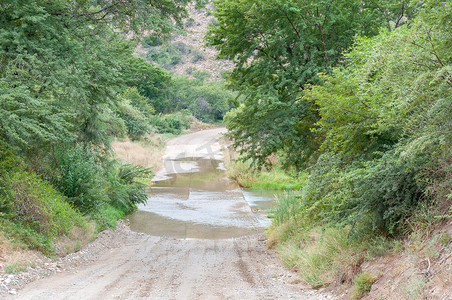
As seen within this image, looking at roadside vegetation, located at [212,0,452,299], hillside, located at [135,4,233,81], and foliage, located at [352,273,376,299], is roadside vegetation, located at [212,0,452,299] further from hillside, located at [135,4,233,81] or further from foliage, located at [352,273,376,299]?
hillside, located at [135,4,233,81]

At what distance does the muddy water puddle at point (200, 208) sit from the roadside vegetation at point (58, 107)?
216 centimetres

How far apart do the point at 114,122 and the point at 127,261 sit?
7.99 metres

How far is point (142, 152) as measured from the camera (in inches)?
1366

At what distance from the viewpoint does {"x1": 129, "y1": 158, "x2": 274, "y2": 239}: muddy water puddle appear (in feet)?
51.9

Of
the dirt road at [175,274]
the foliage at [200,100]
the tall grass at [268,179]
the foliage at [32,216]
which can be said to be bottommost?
the tall grass at [268,179]

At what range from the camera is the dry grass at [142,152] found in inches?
1209

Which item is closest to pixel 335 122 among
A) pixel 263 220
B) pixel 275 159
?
pixel 263 220

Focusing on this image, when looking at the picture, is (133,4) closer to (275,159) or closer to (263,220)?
(263,220)

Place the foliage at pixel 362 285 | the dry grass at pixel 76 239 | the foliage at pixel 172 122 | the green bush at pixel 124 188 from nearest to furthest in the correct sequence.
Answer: the foliage at pixel 362 285 < the dry grass at pixel 76 239 < the green bush at pixel 124 188 < the foliage at pixel 172 122

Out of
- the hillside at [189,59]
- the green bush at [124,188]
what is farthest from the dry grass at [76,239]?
the hillside at [189,59]

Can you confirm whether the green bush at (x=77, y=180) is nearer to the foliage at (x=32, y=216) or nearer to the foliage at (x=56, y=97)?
the foliage at (x=56, y=97)

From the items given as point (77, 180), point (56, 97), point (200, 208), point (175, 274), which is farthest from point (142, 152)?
point (175, 274)

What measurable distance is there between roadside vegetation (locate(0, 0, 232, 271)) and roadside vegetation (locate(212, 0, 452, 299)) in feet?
9.88

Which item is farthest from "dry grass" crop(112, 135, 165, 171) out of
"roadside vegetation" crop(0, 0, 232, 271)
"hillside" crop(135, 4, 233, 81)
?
"hillside" crop(135, 4, 233, 81)
